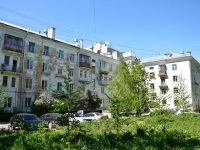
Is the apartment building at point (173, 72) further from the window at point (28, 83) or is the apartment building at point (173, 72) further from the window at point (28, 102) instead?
the window at point (28, 102)

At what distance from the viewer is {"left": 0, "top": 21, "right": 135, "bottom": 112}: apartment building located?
3030cm

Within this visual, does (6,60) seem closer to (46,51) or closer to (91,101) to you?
(46,51)

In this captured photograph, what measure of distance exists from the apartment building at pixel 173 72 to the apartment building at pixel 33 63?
718 inches

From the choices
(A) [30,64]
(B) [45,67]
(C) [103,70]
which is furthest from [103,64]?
(A) [30,64]

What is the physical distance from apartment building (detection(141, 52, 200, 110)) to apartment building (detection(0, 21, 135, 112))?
1824cm

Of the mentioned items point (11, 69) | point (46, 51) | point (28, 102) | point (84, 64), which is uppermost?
point (46, 51)

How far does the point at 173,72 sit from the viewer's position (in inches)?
2036

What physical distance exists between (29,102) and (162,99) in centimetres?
2103

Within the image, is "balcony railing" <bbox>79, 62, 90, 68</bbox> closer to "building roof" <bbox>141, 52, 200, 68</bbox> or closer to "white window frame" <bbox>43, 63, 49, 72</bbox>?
"white window frame" <bbox>43, 63, 49, 72</bbox>

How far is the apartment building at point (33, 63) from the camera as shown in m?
30.3

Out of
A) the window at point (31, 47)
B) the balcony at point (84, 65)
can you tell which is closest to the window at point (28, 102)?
the window at point (31, 47)

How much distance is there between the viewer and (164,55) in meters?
56.8

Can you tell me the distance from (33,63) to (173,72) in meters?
35.1

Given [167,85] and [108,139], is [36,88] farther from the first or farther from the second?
[167,85]
